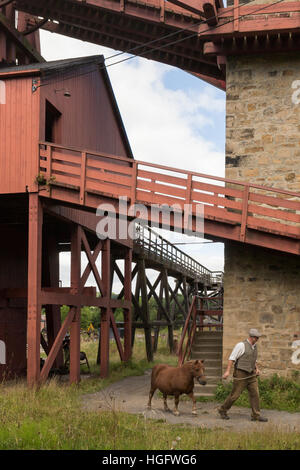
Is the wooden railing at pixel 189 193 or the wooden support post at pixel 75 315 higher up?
the wooden railing at pixel 189 193

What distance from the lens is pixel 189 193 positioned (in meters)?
12.9

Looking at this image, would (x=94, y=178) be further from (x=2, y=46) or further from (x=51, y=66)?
(x=2, y=46)

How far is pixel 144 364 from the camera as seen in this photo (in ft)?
76.9

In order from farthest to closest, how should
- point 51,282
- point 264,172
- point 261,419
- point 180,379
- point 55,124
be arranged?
point 51,282, point 55,124, point 264,172, point 180,379, point 261,419

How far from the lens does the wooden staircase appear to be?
13.4m

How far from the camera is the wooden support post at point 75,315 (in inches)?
632

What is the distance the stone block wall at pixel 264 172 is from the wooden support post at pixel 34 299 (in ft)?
15.1

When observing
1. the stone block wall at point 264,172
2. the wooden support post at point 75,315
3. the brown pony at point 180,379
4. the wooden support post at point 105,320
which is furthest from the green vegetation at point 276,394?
the wooden support post at point 105,320

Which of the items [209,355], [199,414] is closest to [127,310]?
[209,355]

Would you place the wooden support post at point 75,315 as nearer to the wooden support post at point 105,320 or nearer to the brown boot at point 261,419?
the wooden support post at point 105,320

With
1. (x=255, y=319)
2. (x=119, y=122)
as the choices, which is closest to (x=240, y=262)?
(x=255, y=319)

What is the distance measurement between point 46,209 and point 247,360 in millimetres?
7335

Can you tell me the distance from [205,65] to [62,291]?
8.12 m

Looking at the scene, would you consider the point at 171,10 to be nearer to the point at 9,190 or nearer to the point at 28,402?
the point at 9,190
